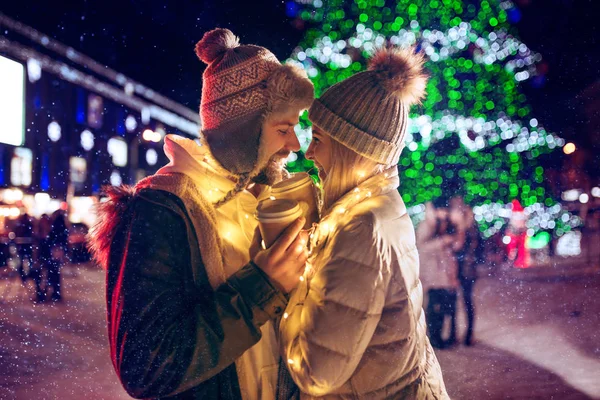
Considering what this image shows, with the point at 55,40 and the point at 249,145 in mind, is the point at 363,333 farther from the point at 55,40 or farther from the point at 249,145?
the point at 55,40

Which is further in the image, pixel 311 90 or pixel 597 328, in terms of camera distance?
pixel 597 328

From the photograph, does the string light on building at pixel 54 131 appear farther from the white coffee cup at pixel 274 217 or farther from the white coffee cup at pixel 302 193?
the white coffee cup at pixel 274 217

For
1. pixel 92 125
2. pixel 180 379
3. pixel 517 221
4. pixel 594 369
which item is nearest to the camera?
pixel 180 379

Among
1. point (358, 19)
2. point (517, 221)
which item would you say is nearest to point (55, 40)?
point (358, 19)

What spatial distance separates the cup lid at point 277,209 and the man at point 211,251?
0.07m

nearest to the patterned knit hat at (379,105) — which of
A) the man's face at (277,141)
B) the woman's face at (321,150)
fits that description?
the woman's face at (321,150)

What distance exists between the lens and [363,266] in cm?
191

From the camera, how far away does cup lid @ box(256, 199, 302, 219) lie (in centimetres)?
189

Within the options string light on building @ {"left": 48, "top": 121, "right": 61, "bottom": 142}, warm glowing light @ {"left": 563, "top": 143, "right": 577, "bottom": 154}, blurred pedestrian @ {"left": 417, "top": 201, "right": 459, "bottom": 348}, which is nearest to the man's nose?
blurred pedestrian @ {"left": 417, "top": 201, "right": 459, "bottom": 348}

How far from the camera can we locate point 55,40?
95.1ft

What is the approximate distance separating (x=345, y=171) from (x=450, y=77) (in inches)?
420

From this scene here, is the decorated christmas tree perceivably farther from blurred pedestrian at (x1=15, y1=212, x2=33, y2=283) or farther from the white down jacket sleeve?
blurred pedestrian at (x1=15, y1=212, x2=33, y2=283)

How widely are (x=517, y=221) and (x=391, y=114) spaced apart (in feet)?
40.3

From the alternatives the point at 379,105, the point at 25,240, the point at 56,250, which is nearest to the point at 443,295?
the point at 379,105
